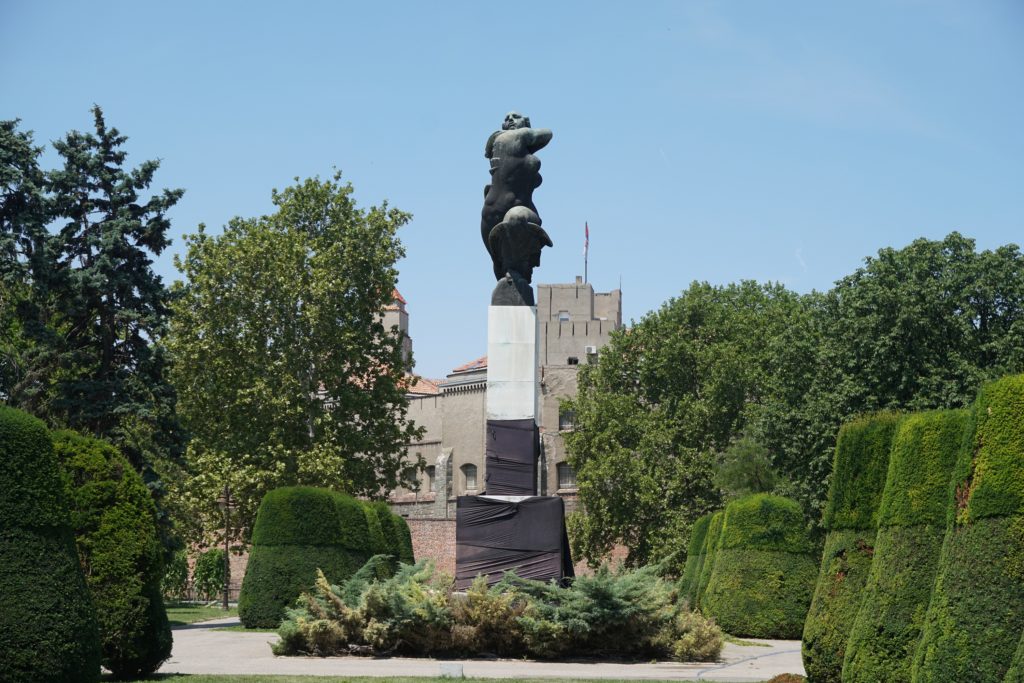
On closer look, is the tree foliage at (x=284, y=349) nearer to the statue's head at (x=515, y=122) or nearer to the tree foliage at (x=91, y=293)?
the tree foliage at (x=91, y=293)

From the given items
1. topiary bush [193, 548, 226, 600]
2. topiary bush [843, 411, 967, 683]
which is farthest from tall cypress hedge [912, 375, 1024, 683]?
topiary bush [193, 548, 226, 600]

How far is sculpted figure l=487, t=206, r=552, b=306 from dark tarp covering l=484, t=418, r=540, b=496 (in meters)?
2.03

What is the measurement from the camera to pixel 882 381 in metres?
33.2

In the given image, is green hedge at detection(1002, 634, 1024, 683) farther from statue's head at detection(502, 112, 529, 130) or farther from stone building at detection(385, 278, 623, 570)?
stone building at detection(385, 278, 623, 570)

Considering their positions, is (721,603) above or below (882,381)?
below

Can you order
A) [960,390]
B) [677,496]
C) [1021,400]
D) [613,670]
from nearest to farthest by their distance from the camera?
[1021,400], [613,670], [960,390], [677,496]

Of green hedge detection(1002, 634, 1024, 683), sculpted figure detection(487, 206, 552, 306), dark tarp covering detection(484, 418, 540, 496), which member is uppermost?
sculpted figure detection(487, 206, 552, 306)

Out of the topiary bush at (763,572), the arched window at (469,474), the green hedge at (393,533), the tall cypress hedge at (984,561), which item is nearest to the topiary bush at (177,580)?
the green hedge at (393,533)

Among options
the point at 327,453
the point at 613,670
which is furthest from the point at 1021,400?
the point at 327,453

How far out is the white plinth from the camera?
1847 centimetres

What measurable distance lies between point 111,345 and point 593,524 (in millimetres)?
22756

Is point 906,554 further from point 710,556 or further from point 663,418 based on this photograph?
point 663,418

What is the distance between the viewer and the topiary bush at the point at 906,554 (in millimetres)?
10523

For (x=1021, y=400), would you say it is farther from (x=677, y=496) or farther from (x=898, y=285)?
(x=677, y=496)
